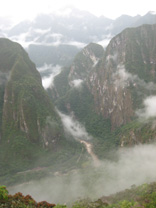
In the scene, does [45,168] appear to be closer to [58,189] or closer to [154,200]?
[58,189]

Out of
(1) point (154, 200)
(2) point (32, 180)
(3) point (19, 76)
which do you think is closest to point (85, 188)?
(2) point (32, 180)

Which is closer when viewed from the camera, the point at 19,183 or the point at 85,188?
the point at 85,188

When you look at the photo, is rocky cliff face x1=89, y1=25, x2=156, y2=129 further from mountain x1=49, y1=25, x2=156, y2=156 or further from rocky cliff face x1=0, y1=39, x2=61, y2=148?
rocky cliff face x1=0, y1=39, x2=61, y2=148

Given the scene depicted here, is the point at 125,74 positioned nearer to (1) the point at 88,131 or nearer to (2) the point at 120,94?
(2) the point at 120,94

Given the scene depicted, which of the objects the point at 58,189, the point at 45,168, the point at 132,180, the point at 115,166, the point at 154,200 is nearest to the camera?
the point at 154,200

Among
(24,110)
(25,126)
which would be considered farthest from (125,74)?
(25,126)

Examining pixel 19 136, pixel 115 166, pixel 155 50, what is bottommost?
pixel 115 166

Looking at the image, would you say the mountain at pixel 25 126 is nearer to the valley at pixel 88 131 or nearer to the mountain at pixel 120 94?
the valley at pixel 88 131
